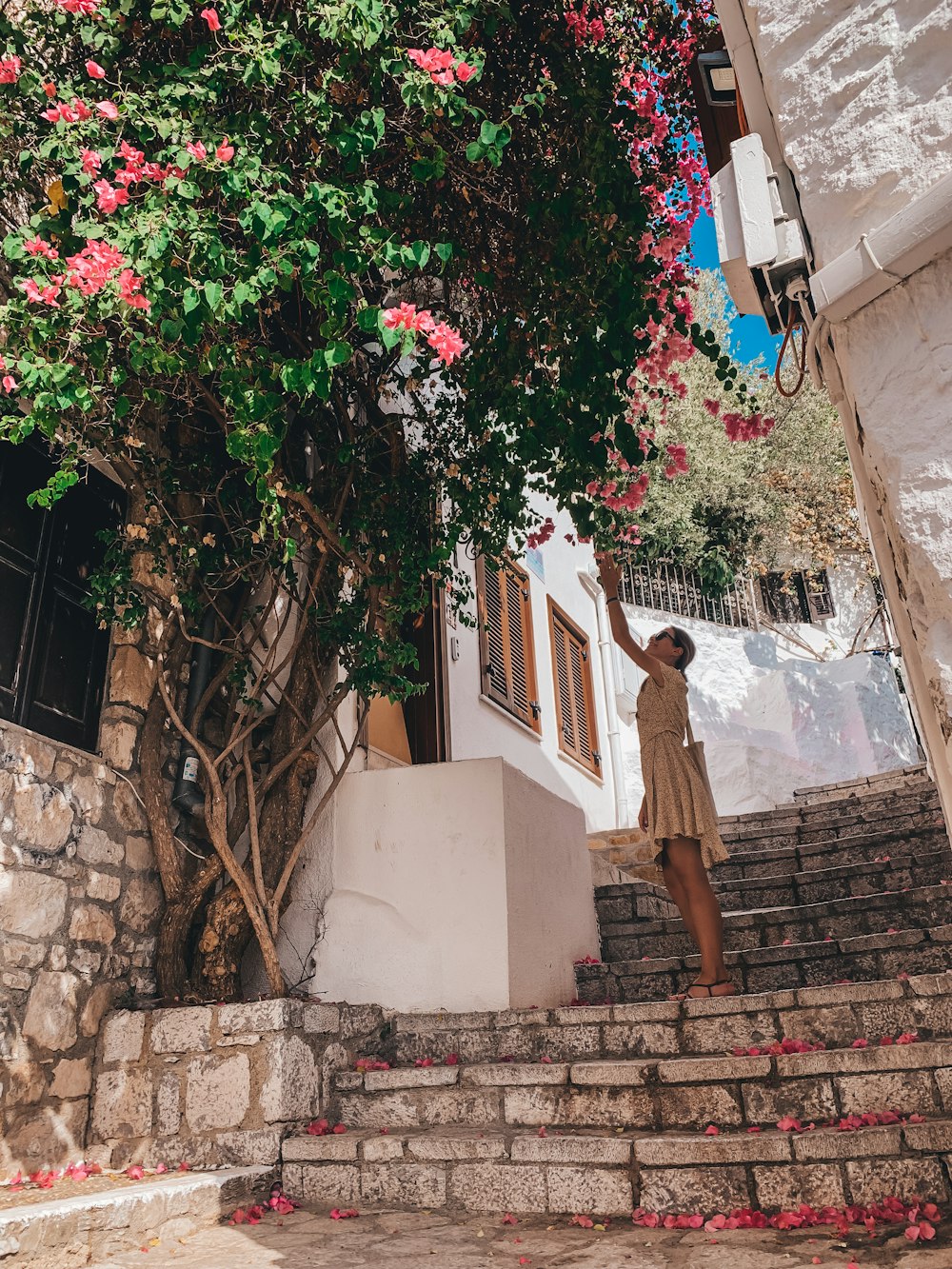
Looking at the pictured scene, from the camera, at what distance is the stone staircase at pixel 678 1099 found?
3.34m

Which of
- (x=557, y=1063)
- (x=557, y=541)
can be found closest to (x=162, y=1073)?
(x=557, y=1063)

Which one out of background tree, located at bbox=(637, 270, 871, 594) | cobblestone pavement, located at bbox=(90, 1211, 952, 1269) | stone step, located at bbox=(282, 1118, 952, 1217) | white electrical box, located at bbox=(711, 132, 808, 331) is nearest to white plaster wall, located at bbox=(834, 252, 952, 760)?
white electrical box, located at bbox=(711, 132, 808, 331)

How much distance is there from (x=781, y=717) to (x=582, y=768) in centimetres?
558

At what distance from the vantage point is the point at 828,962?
5.29 meters

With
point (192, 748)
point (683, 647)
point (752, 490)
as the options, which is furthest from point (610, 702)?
point (192, 748)

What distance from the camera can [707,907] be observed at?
4801mm

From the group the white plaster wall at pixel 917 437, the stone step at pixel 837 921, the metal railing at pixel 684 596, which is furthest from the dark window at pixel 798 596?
the white plaster wall at pixel 917 437

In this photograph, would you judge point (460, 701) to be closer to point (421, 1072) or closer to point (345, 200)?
point (421, 1072)

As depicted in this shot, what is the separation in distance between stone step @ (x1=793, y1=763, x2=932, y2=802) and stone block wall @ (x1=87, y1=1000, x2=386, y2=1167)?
7.11 meters

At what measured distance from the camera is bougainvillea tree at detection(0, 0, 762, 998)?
338 cm

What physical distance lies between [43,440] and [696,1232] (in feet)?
14.4

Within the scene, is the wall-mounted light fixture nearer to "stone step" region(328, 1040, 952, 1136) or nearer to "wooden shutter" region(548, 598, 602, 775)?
"stone step" region(328, 1040, 952, 1136)

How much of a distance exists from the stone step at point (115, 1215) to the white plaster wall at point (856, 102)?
3.70m

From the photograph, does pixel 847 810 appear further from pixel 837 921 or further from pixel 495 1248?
pixel 495 1248
